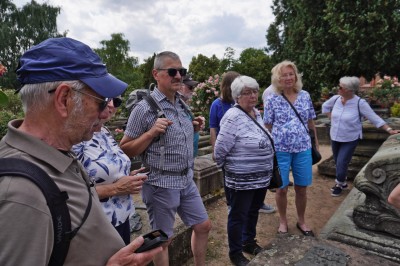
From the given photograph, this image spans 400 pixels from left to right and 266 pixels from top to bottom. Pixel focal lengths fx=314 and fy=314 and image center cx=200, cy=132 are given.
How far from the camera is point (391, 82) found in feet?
36.4

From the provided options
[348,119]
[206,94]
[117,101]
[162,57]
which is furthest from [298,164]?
[206,94]

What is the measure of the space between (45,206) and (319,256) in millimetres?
2119

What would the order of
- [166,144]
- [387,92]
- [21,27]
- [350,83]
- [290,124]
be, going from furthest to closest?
[21,27]
[387,92]
[350,83]
[290,124]
[166,144]

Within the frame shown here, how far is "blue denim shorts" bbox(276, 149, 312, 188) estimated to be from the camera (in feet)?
11.2

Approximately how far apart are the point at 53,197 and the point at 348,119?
4650 mm

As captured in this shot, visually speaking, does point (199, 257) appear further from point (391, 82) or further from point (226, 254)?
point (391, 82)

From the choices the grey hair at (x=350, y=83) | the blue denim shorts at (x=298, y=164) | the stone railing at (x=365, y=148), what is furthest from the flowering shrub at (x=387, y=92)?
the blue denim shorts at (x=298, y=164)

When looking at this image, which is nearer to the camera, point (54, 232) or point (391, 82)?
point (54, 232)

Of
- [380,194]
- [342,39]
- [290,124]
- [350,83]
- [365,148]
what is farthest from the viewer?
[342,39]

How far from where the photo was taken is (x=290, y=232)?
3.78 meters

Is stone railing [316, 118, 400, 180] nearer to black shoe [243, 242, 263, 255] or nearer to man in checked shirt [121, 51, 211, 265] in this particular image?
black shoe [243, 242, 263, 255]

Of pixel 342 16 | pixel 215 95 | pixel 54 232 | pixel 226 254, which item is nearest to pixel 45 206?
pixel 54 232

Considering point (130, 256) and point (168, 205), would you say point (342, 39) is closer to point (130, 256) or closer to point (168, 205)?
point (168, 205)

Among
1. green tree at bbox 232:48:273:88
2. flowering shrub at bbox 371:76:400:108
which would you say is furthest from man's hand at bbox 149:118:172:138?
green tree at bbox 232:48:273:88
